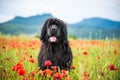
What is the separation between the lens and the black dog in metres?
3.65

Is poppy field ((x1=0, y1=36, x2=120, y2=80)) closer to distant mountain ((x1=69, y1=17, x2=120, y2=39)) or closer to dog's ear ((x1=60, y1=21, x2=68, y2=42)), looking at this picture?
distant mountain ((x1=69, y1=17, x2=120, y2=39))

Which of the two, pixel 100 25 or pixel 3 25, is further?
pixel 100 25

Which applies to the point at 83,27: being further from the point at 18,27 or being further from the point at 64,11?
the point at 18,27

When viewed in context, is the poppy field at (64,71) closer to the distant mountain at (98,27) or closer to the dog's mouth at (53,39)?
the distant mountain at (98,27)

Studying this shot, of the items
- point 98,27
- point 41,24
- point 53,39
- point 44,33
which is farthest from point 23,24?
point 98,27

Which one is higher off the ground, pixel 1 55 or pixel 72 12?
pixel 72 12

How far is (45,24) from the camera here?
395 cm

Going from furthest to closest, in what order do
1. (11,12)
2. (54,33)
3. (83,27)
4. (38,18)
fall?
(83,27)
(38,18)
(11,12)
(54,33)

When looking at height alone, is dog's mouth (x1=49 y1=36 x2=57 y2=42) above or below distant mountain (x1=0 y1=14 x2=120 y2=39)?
below

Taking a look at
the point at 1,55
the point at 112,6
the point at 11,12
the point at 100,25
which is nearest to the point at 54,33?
the point at 1,55

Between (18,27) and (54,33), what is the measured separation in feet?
5.86

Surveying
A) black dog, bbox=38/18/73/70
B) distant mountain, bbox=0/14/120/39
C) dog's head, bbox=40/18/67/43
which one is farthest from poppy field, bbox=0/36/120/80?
dog's head, bbox=40/18/67/43

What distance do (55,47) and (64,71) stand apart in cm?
128

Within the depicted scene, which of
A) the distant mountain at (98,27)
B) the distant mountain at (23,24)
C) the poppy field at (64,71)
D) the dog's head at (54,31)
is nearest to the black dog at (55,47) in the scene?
the dog's head at (54,31)
